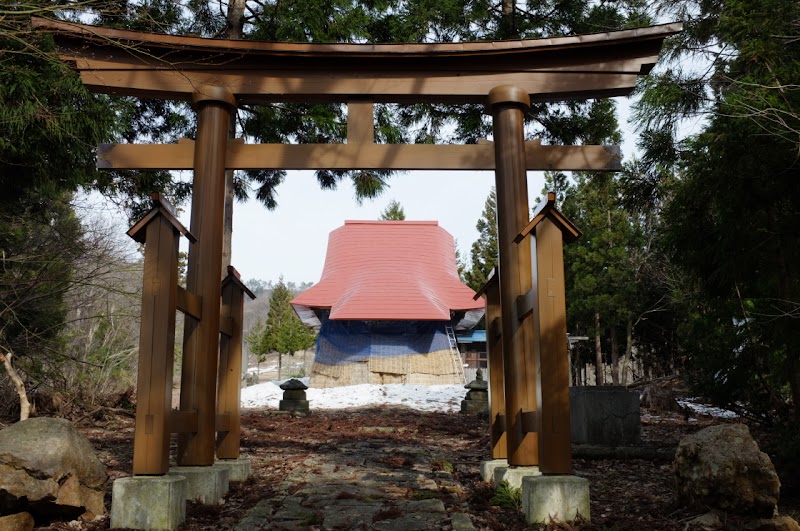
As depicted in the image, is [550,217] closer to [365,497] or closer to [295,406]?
[365,497]

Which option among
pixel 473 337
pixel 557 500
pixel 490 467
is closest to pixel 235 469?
pixel 490 467

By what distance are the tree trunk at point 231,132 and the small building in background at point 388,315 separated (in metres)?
10.9

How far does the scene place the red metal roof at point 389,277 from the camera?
21.5 m

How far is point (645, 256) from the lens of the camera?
2295 cm

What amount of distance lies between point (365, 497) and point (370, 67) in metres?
3.74

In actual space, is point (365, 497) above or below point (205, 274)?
below

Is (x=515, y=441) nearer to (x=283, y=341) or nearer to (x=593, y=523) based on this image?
(x=593, y=523)

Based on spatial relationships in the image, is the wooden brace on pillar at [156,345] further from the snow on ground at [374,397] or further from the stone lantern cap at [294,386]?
the snow on ground at [374,397]

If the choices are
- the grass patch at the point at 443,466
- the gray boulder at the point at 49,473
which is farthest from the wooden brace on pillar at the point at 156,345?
the grass patch at the point at 443,466

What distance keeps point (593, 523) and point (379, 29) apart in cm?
879

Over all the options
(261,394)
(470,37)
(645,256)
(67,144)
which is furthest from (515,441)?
(645,256)

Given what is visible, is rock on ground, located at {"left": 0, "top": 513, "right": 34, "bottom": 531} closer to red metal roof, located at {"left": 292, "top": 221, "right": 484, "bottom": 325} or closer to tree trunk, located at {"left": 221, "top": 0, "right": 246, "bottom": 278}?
tree trunk, located at {"left": 221, "top": 0, "right": 246, "bottom": 278}

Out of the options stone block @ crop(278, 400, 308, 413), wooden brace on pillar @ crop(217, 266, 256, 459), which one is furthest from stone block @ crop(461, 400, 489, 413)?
wooden brace on pillar @ crop(217, 266, 256, 459)

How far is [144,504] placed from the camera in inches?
161
